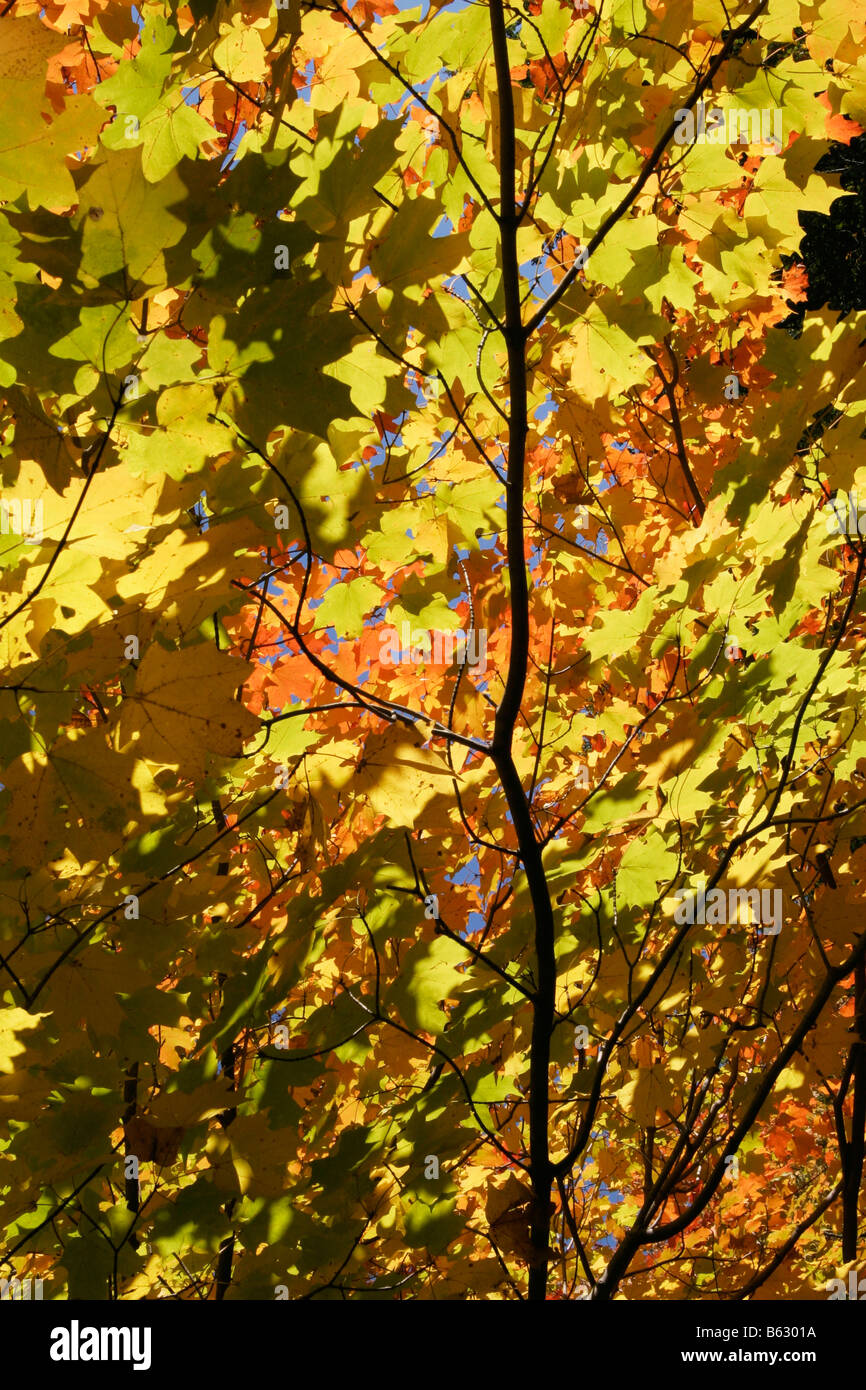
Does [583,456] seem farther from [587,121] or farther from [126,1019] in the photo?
[126,1019]

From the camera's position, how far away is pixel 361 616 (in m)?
1.81

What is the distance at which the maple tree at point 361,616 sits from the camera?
40.4 inches

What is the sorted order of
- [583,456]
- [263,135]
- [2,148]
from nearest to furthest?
[2,148] < [263,135] < [583,456]

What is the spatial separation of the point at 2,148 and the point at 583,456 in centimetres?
175

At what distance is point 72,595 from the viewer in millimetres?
1018

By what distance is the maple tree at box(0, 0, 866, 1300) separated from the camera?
1.03 meters

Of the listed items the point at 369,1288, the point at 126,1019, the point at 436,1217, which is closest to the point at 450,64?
the point at 126,1019
